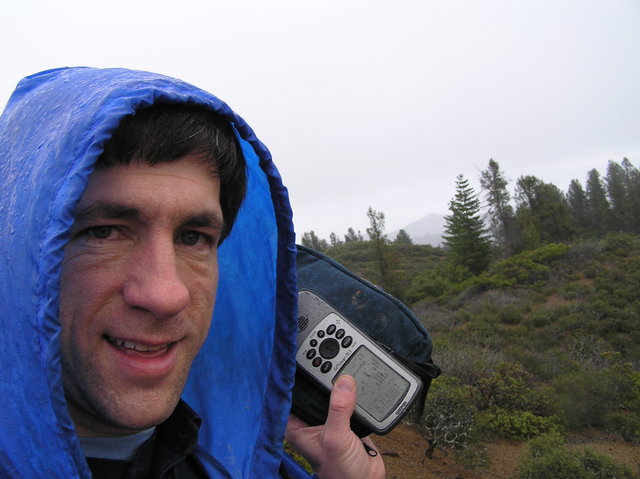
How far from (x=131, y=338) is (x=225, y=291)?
0.74 m

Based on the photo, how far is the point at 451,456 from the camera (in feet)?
20.1

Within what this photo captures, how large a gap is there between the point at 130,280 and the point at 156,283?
66mm

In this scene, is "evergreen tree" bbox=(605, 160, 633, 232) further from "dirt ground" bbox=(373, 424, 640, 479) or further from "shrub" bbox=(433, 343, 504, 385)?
"dirt ground" bbox=(373, 424, 640, 479)

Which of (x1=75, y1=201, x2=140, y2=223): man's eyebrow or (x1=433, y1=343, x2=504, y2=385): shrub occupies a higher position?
(x1=75, y1=201, x2=140, y2=223): man's eyebrow

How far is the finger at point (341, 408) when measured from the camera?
4.63 ft

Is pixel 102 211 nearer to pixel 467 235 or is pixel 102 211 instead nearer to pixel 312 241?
pixel 467 235

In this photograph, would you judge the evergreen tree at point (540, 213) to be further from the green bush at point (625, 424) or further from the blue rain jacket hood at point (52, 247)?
the blue rain jacket hood at point (52, 247)

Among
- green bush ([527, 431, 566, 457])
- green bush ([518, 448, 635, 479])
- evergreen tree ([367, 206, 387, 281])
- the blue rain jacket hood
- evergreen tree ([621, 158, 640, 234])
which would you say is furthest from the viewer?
evergreen tree ([621, 158, 640, 234])

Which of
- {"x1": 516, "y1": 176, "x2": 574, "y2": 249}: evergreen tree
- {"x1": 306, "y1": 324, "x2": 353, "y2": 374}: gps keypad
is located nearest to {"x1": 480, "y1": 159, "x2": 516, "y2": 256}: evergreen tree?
{"x1": 516, "y1": 176, "x2": 574, "y2": 249}: evergreen tree

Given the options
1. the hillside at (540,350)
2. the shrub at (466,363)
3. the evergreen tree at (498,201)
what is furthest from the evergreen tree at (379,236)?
the shrub at (466,363)

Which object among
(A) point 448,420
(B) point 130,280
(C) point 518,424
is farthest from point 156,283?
(C) point 518,424

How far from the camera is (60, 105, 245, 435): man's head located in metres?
0.91

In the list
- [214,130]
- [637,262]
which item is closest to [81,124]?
[214,130]

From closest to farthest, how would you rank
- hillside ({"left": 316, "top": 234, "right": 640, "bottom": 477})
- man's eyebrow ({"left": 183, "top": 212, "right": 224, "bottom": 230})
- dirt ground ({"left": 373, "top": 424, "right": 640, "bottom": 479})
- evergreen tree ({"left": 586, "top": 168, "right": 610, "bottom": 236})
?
man's eyebrow ({"left": 183, "top": 212, "right": 224, "bottom": 230})
dirt ground ({"left": 373, "top": 424, "right": 640, "bottom": 479})
hillside ({"left": 316, "top": 234, "right": 640, "bottom": 477})
evergreen tree ({"left": 586, "top": 168, "right": 610, "bottom": 236})
